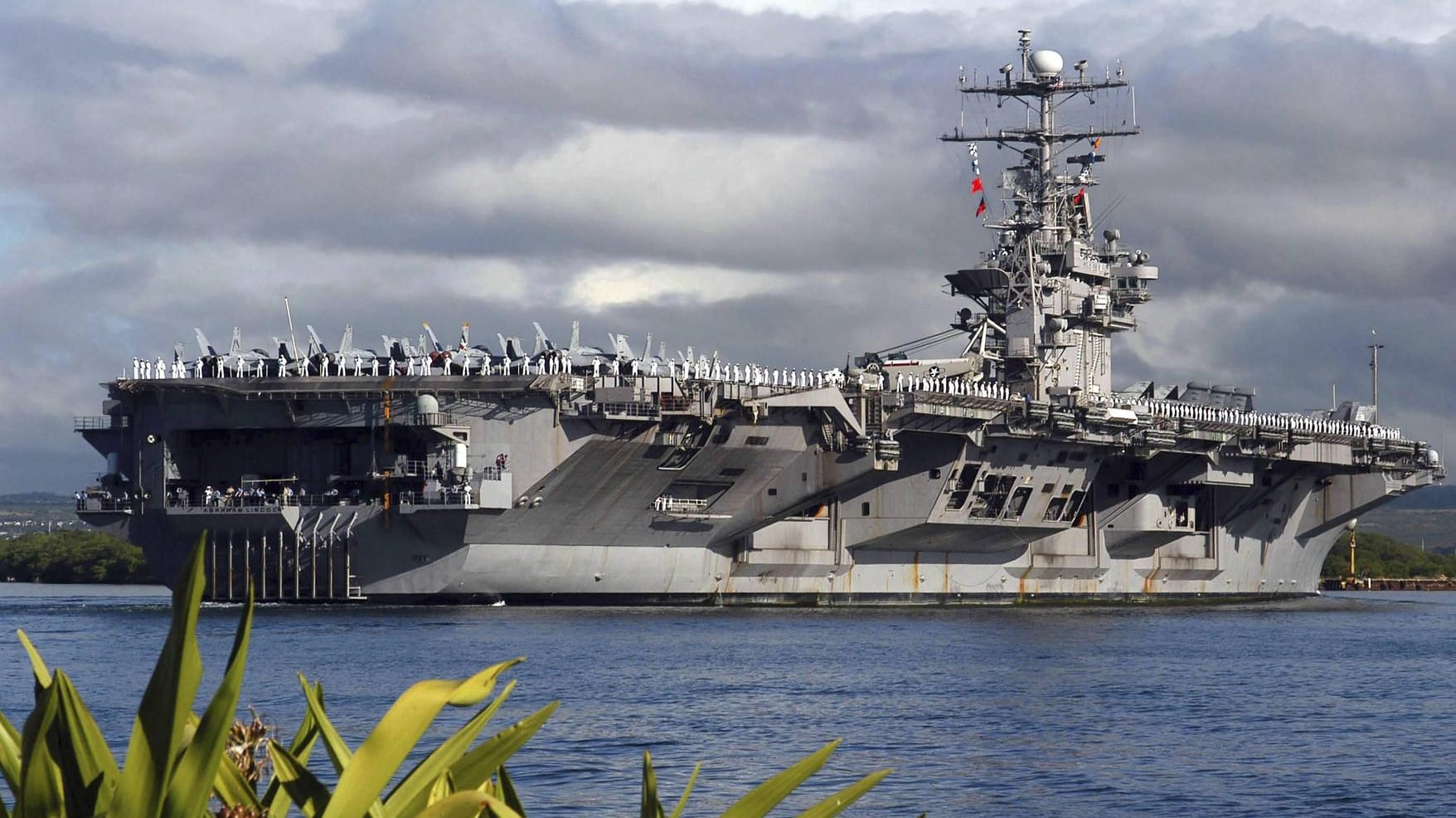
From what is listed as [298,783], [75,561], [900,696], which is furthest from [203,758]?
[75,561]

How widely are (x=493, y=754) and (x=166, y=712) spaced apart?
2.11 ft

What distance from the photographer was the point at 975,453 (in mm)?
43344

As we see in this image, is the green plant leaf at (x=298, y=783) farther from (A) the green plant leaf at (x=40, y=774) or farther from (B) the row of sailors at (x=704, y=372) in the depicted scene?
(B) the row of sailors at (x=704, y=372)

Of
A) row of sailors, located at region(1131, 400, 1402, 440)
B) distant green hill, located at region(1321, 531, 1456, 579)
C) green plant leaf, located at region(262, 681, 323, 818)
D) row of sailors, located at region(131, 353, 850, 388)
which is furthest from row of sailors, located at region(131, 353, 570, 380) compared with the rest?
distant green hill, located at region(1321, 531, 1456, 579)

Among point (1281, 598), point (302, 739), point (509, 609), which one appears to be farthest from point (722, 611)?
point (302, 739)

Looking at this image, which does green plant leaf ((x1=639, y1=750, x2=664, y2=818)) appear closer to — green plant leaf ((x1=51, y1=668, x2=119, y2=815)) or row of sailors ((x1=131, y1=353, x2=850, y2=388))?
green plant leaf ((x1=51, y1=668, x2=119, y2=815))

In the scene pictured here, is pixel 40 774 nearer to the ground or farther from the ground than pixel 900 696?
farther from the ground

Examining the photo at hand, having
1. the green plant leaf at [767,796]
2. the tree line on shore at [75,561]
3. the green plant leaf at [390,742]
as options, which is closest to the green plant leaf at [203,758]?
the green plant leaf at [390,742]

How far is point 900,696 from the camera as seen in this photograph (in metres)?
25.0

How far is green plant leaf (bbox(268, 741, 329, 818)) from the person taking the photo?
3373mm

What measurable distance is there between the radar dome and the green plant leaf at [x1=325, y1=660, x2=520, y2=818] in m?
49.5

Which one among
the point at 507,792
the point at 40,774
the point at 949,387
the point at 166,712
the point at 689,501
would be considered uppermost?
the point at 949,387

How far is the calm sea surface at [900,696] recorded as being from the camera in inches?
681

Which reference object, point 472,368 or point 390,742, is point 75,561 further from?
point 390,742
